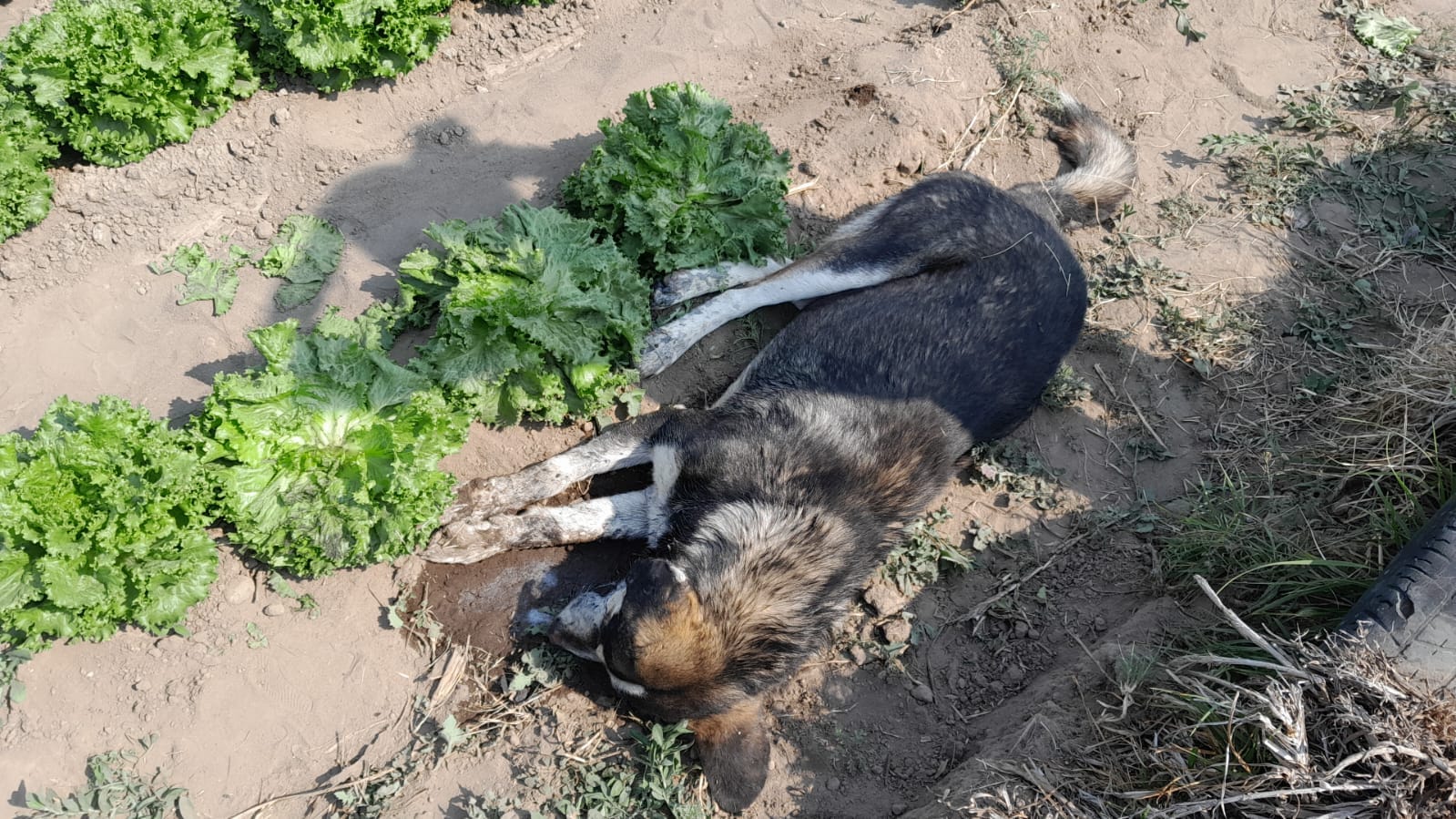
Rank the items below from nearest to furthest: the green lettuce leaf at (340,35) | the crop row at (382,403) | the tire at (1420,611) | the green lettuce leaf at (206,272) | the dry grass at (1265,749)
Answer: the dry grass at (1265,749) < the tire at (1420,611) < the crop row at (382,403) < the green lettuce leaf at (206,272) < the green lettuce leaf at (340,35)

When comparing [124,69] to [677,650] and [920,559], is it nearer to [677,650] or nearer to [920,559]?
[677,650]

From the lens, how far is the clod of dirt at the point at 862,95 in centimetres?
602

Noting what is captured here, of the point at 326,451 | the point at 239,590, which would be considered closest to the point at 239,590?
the point at 239,590

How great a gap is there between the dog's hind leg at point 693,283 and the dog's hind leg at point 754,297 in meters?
0.08

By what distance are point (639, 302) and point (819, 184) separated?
173 centimetres

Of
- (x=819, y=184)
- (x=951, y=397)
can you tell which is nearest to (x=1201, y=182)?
(x=819, y=184)

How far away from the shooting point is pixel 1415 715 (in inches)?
123

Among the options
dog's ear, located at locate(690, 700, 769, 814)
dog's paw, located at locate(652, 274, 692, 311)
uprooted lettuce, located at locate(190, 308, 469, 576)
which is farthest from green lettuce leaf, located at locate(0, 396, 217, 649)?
dog's paw, located at locate(652, 274, 692, 311)

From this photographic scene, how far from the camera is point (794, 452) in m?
4.40

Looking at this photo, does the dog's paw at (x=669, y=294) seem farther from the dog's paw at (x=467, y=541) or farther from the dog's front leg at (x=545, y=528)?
the dog's paw at (x=467, y=541)

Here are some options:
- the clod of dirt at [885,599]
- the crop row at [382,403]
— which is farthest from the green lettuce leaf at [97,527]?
the clod of dirt at [885,599]

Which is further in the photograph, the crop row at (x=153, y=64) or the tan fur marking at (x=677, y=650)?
the crop row at (x=153, y=64)

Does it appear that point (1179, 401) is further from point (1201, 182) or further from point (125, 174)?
point (125, 174)

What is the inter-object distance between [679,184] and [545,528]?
82.7 inches
